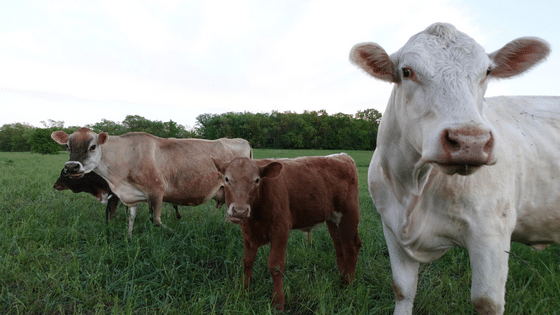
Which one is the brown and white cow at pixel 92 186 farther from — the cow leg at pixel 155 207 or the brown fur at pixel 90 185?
the cow leg at pixel 155 207

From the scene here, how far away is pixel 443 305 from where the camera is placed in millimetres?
2648

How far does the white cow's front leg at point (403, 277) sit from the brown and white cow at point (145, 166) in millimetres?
3814

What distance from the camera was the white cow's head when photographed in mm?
1324

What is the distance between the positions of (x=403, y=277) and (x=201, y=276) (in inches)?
80.0

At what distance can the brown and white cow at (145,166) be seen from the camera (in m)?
4.97

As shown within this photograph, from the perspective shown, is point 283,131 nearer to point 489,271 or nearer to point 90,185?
point 90,185

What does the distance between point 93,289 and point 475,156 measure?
3.21 m

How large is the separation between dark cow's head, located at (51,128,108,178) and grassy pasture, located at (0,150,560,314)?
2.82 ft

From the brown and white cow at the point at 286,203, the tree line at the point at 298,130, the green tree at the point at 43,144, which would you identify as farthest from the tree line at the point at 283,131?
the brown and white cow at the point at 286,203

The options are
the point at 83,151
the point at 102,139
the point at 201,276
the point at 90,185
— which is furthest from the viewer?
the point at 90,185

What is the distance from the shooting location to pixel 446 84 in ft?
5.01

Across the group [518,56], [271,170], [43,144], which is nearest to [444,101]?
[518,56]

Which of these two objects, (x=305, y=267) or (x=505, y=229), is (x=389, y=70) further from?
(x=305, y=267)

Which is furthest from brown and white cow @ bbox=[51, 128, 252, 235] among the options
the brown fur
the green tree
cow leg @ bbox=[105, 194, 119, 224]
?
the green tree
